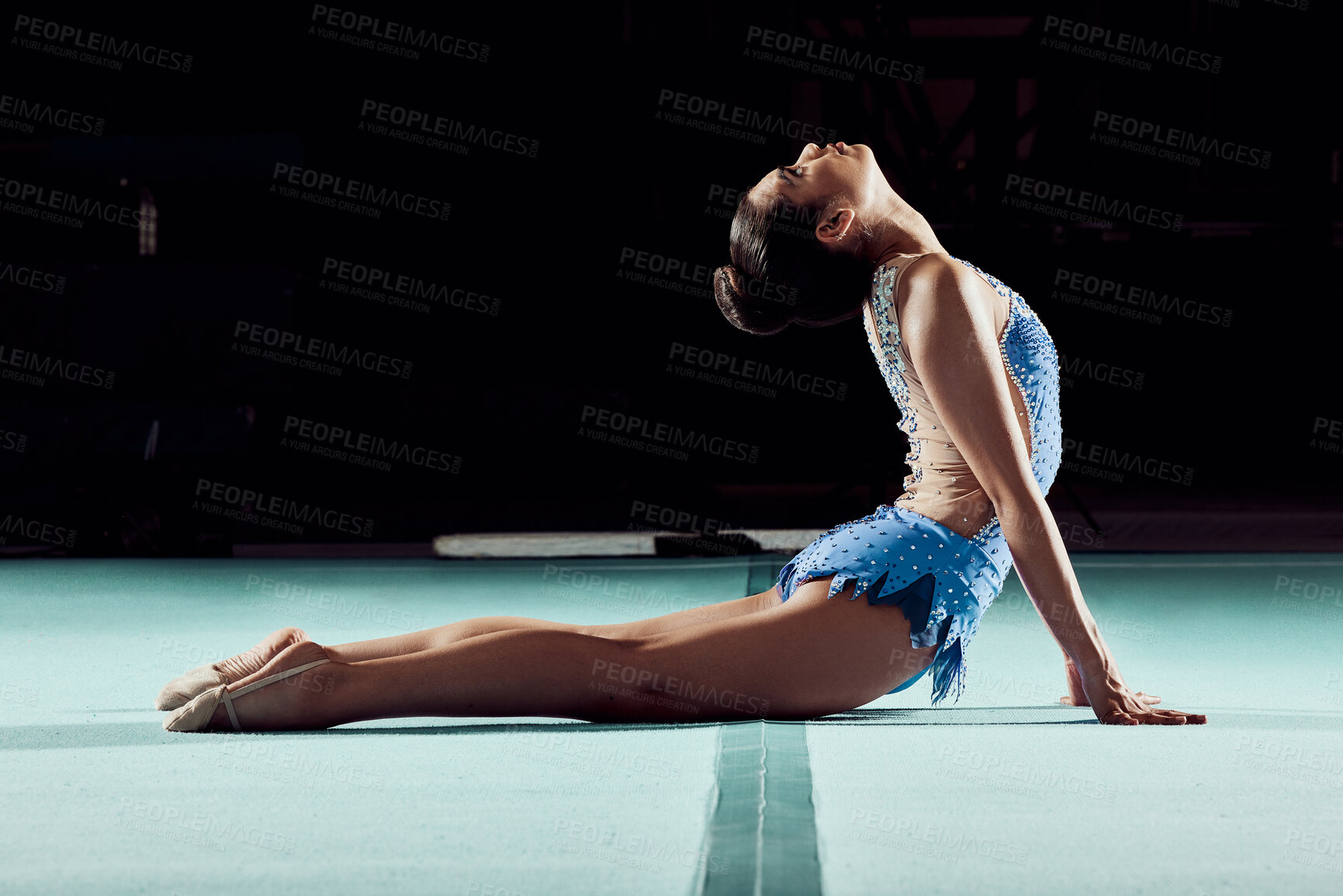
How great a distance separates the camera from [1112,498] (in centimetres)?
605

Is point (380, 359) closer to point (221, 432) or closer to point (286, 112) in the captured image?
→ point (286, 112)

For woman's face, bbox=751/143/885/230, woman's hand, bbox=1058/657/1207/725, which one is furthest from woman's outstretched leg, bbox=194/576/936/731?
woman's face, bbox=751/143/885/230

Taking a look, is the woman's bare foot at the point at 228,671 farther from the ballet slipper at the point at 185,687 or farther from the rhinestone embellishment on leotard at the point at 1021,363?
the rhinestone embellishment on leotard at the point at 1021,363

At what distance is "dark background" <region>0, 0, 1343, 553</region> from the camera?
6.02 meters

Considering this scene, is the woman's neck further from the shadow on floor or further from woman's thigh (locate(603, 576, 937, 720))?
the shadow on floor

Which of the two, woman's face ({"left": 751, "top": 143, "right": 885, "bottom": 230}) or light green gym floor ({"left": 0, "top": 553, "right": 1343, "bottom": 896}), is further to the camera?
woman's face ({"left": 751, "top": 143, "right": 885, "bottom": 230})

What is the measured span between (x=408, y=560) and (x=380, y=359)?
3.11 meters

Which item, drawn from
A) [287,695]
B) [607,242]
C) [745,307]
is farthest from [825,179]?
[607,242]

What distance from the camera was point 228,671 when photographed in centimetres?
173

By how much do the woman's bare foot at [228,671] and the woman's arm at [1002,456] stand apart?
0.96 meters

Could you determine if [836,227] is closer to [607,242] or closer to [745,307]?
[745,307]

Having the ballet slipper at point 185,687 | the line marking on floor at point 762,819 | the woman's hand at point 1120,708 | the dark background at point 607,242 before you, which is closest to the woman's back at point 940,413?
the woman's hand at point 1120,708

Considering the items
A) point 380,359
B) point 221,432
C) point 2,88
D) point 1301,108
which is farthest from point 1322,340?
point 2,88

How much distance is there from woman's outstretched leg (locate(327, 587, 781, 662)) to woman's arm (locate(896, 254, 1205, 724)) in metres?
0.39
